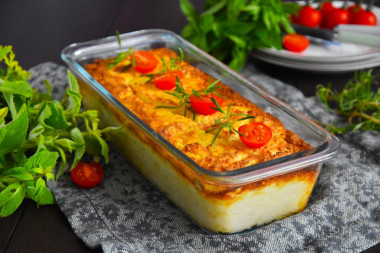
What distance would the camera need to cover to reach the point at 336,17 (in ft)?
13.4

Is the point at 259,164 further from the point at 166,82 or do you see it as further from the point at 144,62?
the point at 144,62

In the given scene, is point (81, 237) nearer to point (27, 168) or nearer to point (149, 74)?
point (27, 168)

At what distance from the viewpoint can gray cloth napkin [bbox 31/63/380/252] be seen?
7.14 feet

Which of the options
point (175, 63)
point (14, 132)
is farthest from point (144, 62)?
point (14, 132)

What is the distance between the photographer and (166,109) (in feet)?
8.80

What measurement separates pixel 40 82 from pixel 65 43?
0.81 meters

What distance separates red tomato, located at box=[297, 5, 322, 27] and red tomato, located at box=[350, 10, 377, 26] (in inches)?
11.5

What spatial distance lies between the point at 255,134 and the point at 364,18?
7.10ft

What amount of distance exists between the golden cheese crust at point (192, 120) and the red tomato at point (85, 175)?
1.14 feet

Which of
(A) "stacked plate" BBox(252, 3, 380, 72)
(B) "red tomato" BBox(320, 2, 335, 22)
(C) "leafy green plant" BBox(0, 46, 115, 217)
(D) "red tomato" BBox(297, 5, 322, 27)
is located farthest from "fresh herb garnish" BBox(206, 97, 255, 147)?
(B) "red tomato" BBox(320, 2, 335, 22)

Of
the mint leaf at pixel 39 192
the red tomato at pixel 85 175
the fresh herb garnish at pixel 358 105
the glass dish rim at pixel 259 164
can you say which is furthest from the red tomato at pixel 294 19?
the mint leaf at pixel 39 192

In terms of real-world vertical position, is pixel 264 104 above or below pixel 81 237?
above

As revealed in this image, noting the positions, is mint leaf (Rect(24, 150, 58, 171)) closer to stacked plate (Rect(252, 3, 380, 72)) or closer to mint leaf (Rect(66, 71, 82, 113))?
mint leaf (Rect(66, 71, 82, 113))

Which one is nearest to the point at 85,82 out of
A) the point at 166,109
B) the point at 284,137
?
the point at 166,109
